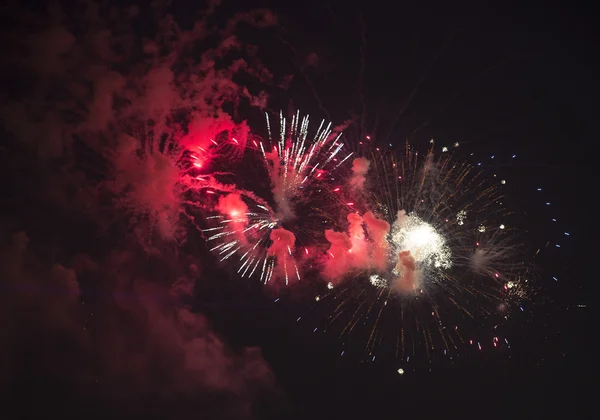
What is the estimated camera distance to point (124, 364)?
1180cm

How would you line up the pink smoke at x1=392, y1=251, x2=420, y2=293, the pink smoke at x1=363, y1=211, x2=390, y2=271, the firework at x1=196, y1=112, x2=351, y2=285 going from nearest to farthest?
1. the firework at x1=196, y1=112, x2=351, y2=285
2. the pink smoke at x1=363, y1=211, x2=390, y2=271
3. the pink smoke at x1=392, y1=251, x2=420, y2=293

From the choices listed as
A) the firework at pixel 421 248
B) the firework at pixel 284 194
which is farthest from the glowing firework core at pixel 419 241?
the firework at pixel 284 194

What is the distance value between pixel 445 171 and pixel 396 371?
244 inches

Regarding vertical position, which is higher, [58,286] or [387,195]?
[387,195]

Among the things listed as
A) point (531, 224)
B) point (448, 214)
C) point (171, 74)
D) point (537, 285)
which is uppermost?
point (171, 74)

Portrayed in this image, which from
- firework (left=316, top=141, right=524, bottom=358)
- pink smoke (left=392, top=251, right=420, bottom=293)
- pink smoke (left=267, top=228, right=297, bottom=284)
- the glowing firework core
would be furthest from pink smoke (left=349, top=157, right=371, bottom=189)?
pink smoke (left=392, top=251, right=420, bottom=293)

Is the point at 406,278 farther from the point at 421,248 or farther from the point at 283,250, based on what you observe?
the point at 283,250

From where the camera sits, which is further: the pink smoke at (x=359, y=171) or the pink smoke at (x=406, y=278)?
the pink smoke at (x=406, y=278)

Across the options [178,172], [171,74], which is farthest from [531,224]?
[171,74]

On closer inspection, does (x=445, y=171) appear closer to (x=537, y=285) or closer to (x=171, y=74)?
(x=537, y=285)

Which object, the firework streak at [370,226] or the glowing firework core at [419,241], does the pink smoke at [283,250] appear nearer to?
the firework streak at [370,226]

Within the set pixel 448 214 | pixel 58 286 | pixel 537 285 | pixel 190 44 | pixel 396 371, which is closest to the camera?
pixel 190 44

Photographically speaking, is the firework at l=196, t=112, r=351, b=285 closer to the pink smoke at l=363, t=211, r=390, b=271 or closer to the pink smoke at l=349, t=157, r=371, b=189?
the pink smoke at l=349, t=157, r=371, b=189

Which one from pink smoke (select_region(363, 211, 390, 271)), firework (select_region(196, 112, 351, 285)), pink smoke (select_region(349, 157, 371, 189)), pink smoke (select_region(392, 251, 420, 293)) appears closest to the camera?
firework (select_region(196, 112, 351, 285))
